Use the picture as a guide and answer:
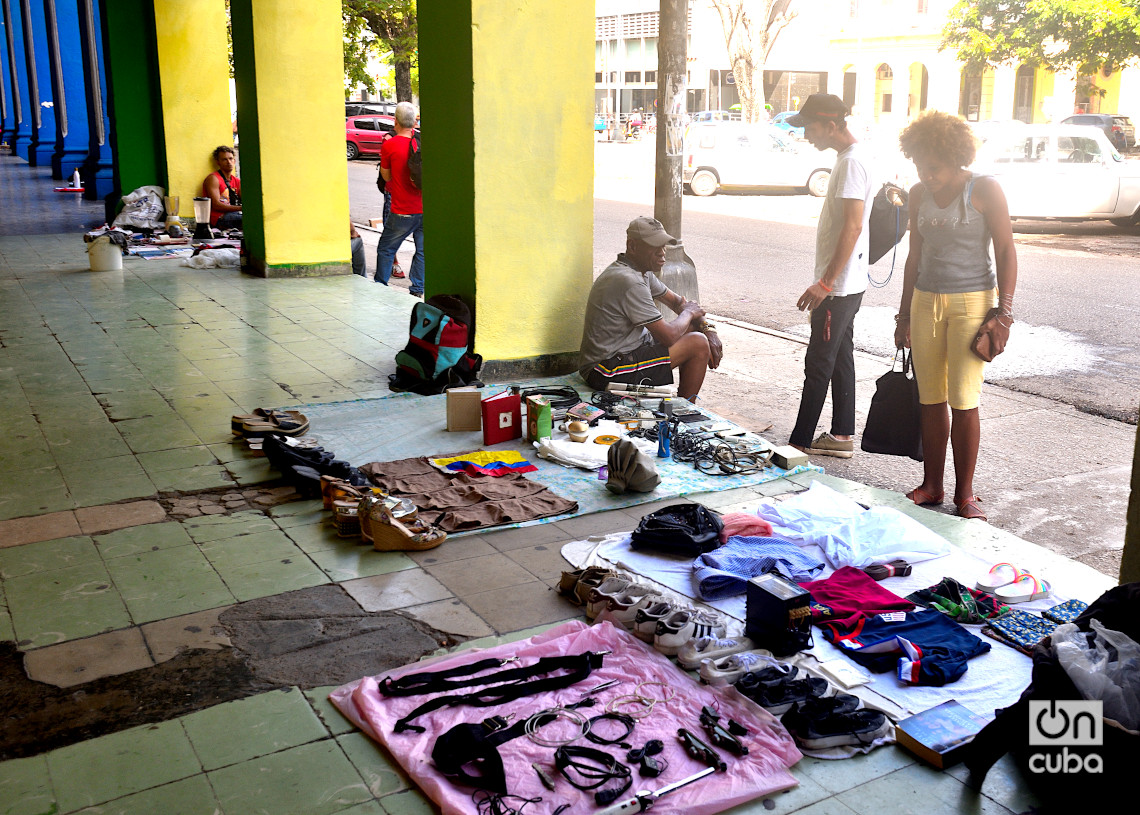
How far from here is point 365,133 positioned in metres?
32.2

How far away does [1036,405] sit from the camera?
7055mm

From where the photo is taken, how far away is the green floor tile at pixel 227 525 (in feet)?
14.9

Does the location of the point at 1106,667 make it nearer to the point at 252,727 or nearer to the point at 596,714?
the point at 596,714

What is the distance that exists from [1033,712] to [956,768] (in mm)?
317

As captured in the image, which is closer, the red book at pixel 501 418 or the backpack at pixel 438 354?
the red book at pixel 501 418

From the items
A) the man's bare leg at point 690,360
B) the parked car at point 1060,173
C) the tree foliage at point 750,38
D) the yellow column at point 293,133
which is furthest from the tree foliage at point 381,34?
the man's bare leg at point 690,360

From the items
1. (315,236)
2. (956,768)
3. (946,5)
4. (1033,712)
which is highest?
(946,5)

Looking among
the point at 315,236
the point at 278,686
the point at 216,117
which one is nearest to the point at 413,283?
the point at 315,236

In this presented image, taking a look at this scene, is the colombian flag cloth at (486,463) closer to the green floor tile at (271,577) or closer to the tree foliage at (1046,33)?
the green floor tile at (271,577)

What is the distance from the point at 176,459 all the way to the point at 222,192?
30.9ft

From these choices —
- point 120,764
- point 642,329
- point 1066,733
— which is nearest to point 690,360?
point 642,329

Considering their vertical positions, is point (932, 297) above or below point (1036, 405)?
above

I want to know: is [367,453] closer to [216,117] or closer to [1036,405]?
[1036,405]

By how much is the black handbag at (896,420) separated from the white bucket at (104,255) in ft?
30.5
